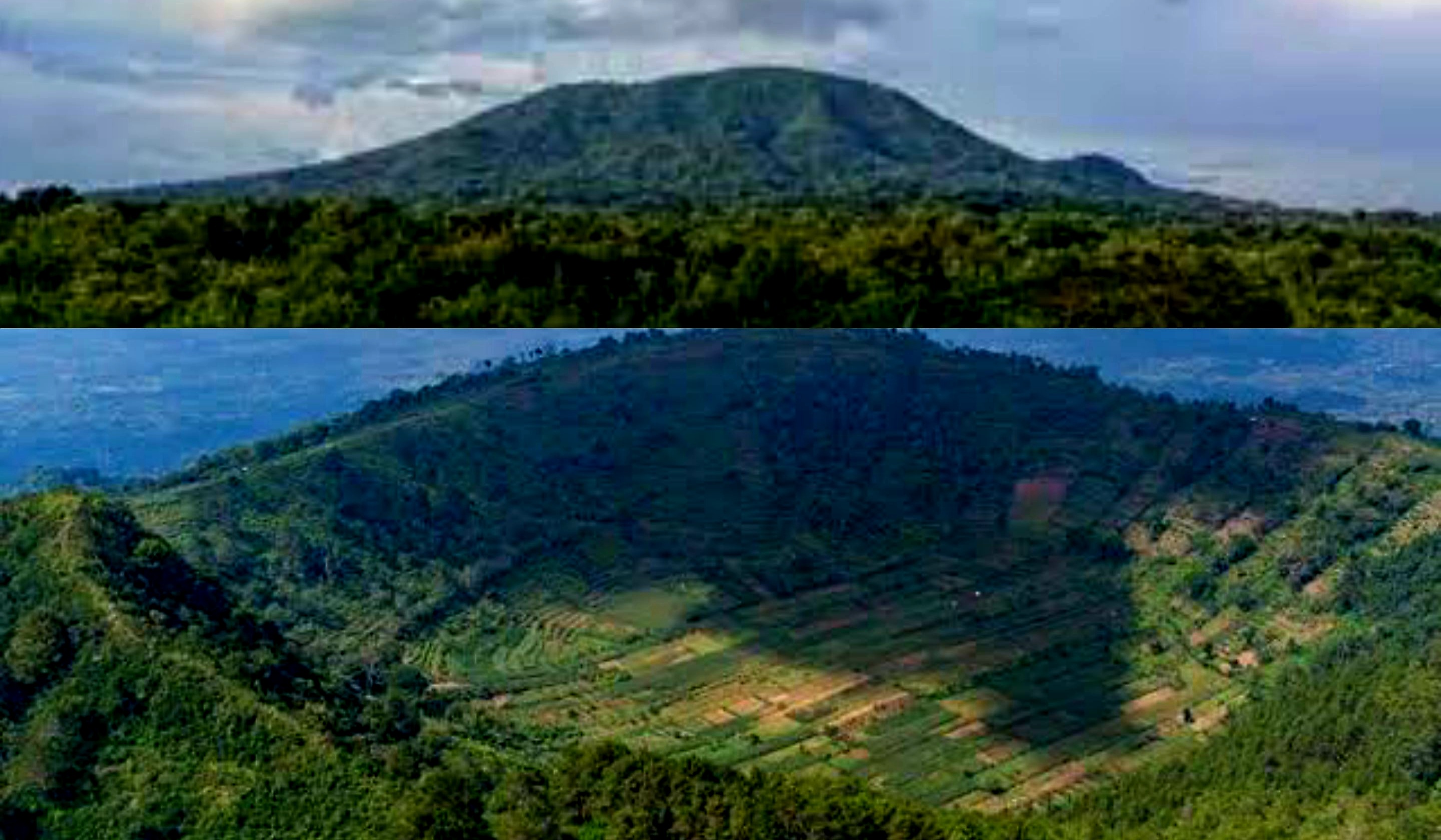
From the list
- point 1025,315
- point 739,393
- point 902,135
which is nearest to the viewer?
point 1025,315

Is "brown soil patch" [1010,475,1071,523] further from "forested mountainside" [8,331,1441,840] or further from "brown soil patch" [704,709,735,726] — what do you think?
"brown soil patch" [704,709,735,726]

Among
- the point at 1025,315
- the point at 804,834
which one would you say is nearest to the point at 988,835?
the point at 804,834

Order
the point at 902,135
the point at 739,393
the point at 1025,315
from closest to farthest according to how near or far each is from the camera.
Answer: the point at 1025,315 < the point at 739,393 < the point at 902,135

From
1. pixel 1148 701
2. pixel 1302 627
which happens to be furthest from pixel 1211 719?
pixel 1302 627

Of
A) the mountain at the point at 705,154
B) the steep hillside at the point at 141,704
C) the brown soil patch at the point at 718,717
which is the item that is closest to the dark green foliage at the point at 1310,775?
the brown soil patch at the point at 718,717

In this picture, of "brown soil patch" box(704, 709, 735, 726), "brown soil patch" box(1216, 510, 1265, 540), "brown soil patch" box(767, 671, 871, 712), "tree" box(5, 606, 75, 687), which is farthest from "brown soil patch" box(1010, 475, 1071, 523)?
"tree" box(5, 606, 75, 687)

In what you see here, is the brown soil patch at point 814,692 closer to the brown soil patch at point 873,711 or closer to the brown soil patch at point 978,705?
the brown soil patch at point 873,711

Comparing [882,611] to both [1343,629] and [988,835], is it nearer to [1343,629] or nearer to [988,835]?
[988,835]
